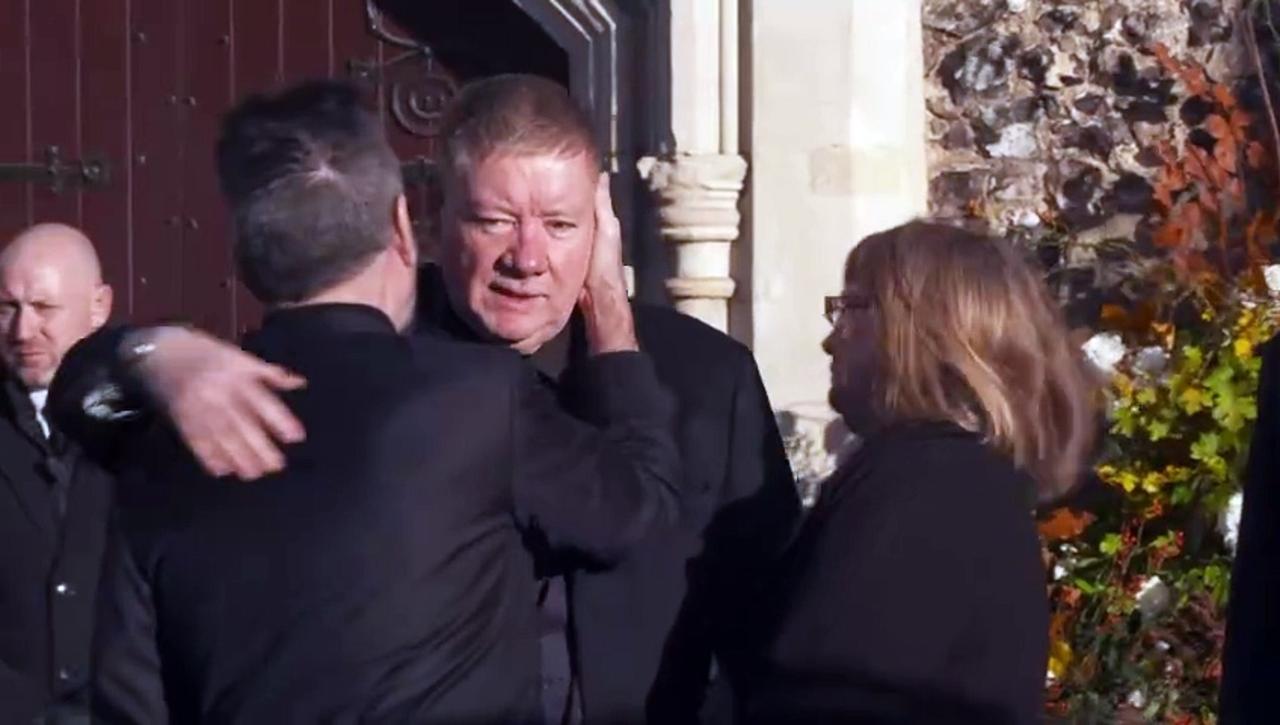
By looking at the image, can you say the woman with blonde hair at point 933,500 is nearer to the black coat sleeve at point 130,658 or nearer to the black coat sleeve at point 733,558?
the black coat sleeve at point 733,558

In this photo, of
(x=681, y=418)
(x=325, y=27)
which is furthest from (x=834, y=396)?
(x=325, y=27)

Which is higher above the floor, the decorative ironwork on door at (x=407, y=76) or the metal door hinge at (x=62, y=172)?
the decorative ironwork on door at (x=407, y=76)

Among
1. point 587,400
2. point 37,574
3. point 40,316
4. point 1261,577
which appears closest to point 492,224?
point 587,400

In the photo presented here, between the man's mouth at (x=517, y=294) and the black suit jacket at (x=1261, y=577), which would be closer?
the black suit jacket at (x=1261, y=577)

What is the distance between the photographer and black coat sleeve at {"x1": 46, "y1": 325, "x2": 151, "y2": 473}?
239 centimetres

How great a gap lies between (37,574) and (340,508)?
183 centimetres

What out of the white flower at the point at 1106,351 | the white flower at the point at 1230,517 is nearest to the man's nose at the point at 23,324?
the white flower at the point at 1106,351

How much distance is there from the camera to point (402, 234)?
7.74ft

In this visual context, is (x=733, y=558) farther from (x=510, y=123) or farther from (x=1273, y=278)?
(x=1273, y=278)

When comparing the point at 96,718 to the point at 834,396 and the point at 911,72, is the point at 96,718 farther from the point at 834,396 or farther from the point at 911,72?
the point at 911,72

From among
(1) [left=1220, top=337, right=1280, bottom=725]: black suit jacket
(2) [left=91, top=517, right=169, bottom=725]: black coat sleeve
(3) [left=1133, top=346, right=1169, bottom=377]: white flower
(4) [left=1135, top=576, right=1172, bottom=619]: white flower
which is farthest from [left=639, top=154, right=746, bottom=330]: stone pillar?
(2) [left=91, top=517, right=169, bottom=725]: black coat sleeve

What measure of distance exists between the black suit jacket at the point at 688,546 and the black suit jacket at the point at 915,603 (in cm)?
21

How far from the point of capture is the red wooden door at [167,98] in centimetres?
554

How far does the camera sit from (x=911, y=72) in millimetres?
5113
